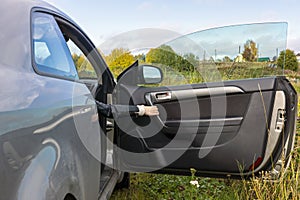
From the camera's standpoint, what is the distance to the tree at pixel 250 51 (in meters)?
2.94

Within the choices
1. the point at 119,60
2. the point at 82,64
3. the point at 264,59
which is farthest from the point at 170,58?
the point at 82,64

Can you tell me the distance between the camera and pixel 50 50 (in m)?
1.53

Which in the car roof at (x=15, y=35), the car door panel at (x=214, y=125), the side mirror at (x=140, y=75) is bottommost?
the car door panel at (x=214, y=125)

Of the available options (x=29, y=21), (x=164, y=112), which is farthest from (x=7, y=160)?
(x=164, y=112)

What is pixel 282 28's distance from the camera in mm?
2590

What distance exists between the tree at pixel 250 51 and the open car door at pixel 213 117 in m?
0.03

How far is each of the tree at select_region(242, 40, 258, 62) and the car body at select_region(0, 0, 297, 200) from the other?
74 cm

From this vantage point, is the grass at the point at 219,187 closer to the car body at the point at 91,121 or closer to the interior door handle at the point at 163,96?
the car body at the point at 91,121

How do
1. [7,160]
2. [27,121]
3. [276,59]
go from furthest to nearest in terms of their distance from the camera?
[276,59]
[27,121]
[7,160]

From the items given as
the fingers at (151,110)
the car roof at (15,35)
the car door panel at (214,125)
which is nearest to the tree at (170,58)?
the car door panel at (214,125)

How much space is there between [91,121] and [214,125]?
1.13 m

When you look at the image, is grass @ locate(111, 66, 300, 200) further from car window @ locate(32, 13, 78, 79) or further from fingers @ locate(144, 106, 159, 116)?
car window @ locate(32, 13, 78, 79)

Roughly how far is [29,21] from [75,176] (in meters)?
0.74

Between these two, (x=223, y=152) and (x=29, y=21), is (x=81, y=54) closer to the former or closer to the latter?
(x=29, y=21)
